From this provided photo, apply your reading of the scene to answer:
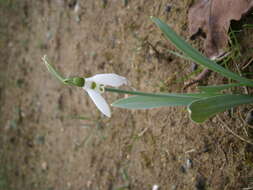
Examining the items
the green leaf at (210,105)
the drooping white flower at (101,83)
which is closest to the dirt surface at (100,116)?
the green leaf at (210,105)

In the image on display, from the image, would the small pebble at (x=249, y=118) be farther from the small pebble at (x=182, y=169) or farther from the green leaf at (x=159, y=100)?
the small pebble at (x=182, y=169)

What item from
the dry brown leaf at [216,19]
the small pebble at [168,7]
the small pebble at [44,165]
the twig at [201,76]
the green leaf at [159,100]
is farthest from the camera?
the small pebble at [44,165]

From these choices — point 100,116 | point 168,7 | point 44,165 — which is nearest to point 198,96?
point 168,7

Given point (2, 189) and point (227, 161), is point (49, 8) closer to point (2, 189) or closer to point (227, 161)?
point (2, 189)

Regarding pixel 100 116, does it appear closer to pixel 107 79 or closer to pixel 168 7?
pixel 168 7

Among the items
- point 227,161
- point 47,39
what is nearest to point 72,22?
point 47,39

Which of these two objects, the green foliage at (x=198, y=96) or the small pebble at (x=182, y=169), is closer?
the green foliage at (x=198, y=96)
